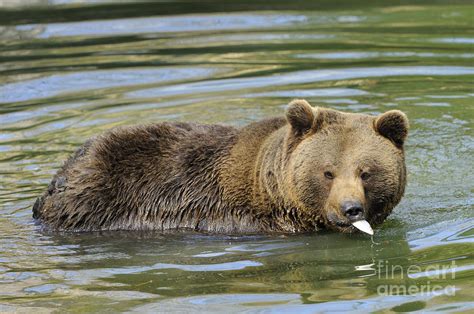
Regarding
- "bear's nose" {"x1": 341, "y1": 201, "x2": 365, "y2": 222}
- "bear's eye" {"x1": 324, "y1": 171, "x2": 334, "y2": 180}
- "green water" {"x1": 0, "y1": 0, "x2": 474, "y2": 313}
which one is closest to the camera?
"green water" {"x1": 0, "y1": 0, "x2": 474, "y2": 313}

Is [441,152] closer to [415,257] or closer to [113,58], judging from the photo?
[415,257]

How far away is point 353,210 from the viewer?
8.55 m

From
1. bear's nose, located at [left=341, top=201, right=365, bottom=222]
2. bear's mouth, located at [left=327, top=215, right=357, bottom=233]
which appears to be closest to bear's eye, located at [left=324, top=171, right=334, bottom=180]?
bear's mouth, located at [left=327, top=215, right=357, bottom=233]

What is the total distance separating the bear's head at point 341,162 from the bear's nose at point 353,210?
0.06 metres

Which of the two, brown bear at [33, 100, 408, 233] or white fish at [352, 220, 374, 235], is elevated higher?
brown bear at [33, 100, 408, 233]

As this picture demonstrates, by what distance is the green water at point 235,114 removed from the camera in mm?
8039

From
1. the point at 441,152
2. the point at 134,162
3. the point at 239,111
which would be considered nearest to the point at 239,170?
the point at 134,162

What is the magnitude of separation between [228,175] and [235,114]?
4118 mm

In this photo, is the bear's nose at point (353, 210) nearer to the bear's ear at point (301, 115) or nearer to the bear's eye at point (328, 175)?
the bear's eye at point (328, 175)

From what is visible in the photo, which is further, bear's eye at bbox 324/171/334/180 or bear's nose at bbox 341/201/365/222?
bear's eye at bbox 324/171/334/180

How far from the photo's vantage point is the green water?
8.04 meters

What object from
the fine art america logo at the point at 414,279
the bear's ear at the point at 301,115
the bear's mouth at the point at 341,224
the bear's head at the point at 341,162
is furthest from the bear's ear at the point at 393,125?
the fine art america logo at the point at 414,279

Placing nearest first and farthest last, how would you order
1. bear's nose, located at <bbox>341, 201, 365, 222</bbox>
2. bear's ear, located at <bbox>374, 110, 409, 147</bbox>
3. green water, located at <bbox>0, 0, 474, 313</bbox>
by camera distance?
green water, located at <bbox>0, 0, 474, 313</bbox> < bear's nose, located at <bbox>341, 201, 365, 222</bbox> < bear's ear, located at <bbox>374, 110, 409, 147</bbox>

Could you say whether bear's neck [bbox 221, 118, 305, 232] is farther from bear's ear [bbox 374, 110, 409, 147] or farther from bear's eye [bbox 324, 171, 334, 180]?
bear's ear [bbox 374, 110, 409, 147]
